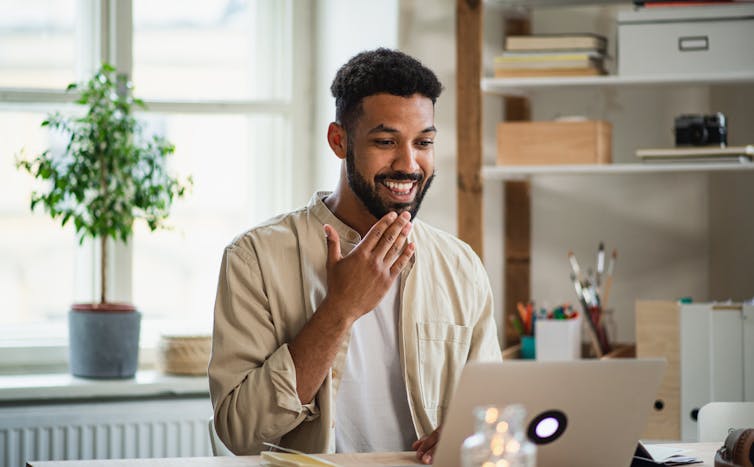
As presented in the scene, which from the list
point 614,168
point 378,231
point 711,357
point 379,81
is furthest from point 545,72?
point 378,231

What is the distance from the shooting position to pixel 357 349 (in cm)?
205

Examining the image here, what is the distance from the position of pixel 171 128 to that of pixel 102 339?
2.90 feet

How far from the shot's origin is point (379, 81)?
6.62 feet

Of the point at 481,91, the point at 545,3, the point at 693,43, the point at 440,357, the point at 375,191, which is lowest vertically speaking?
the point at 440,357

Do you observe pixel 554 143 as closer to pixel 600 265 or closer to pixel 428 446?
pixel 600 265

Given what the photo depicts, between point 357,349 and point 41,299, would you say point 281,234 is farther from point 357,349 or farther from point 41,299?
point 41,299

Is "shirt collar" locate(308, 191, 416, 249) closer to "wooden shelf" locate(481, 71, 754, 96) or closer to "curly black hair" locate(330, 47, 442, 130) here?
"curly black hair" locate(330, 47, 442, 130)

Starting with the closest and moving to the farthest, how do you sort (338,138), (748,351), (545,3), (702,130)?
(338,138) → (748,351) → (702,130) → (545,3)

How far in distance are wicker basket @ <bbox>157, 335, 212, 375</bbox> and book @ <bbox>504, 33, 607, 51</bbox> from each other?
1.36m

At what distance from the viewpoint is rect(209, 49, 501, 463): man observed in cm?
185

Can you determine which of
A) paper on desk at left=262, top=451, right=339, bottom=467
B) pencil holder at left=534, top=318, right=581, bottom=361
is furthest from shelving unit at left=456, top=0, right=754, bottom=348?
paper on desk at left=262, top=451, right=339, bottom=467

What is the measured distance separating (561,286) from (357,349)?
151 cm

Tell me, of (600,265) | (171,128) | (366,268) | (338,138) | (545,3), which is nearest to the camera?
(366,268)

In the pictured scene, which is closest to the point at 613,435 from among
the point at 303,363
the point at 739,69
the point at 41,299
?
the point at 303,363
